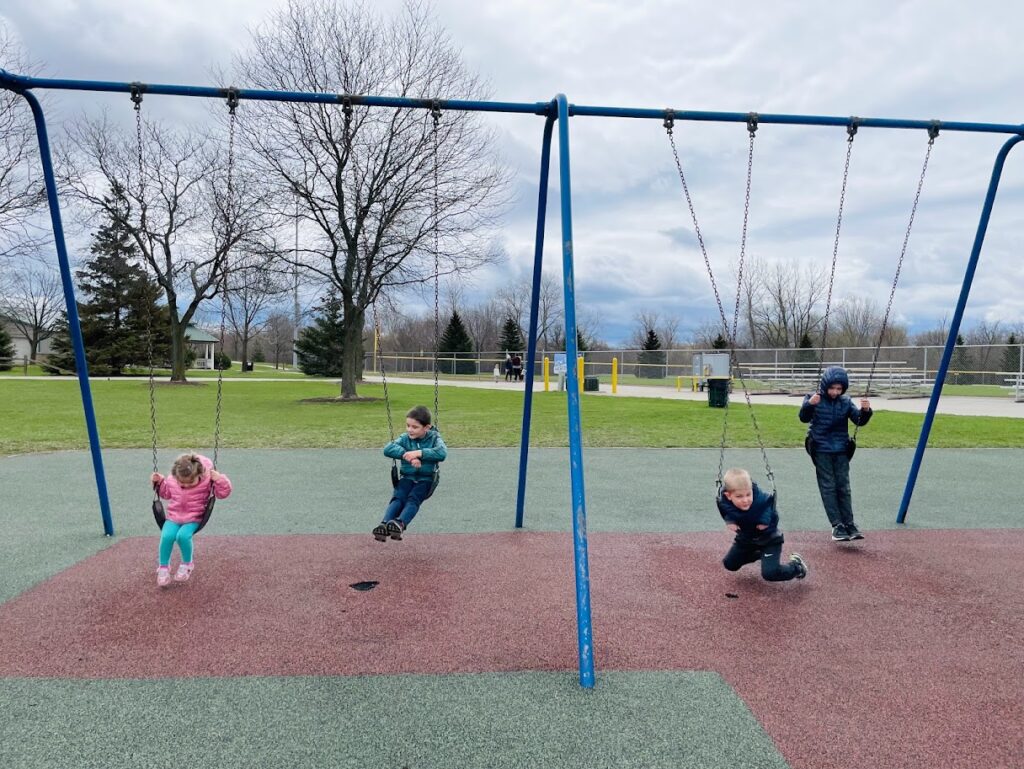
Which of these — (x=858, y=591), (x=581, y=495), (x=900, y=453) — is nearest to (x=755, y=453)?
(x=900, y=453)

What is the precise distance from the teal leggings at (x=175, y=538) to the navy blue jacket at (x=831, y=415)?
4.23m

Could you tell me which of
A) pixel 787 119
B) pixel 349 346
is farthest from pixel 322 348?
pixel 787 119

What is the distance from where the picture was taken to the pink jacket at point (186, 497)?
4.20 m

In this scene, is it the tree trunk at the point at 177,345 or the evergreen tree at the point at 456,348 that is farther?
the evergreen tree at the point at 456,348

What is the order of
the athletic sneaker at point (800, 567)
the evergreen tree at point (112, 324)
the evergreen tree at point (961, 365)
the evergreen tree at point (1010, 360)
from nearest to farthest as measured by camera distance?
the athletic sneaker at point (800, 567)
the evergreen tree at point (1010, 360)
the evergreen tree at point (961, 365)
the evergreen tree at point (112, 324)

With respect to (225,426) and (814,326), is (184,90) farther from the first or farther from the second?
(814,326)

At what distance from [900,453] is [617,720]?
31.7ft

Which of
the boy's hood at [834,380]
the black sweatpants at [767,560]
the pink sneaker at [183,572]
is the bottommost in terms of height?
the pink sneaker at [183,572]

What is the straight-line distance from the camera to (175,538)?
4.14m

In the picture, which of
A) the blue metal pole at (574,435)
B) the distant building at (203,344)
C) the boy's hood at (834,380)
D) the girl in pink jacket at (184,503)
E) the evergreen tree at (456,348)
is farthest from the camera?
the distant building at (203,344)

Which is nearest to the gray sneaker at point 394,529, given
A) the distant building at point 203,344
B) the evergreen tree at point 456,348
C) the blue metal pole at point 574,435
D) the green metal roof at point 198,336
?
the blue metal pole at point 574,435

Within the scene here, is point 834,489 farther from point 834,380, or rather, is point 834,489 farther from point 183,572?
point 183,572

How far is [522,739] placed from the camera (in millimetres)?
2457

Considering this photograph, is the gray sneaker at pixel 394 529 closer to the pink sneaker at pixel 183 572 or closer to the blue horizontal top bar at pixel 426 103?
the pink sneaker at pixel 183 572
